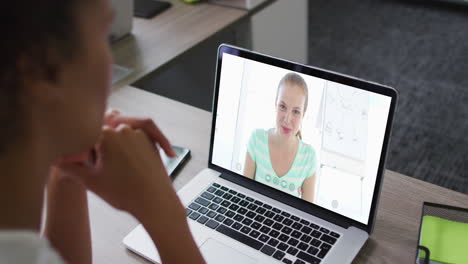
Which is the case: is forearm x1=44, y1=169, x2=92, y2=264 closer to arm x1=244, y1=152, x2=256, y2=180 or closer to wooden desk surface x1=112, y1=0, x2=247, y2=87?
arm x1=244, y1=152, x2=256, y2=180

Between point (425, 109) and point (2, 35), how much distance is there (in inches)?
94.0

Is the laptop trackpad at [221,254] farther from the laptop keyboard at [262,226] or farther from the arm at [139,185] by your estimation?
the arm at [139,185]

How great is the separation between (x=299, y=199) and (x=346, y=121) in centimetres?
17

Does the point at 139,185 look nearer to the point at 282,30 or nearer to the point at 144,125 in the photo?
the point at 144,125

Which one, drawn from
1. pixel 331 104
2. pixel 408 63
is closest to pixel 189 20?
pixel 331 104

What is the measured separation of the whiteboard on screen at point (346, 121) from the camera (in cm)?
85

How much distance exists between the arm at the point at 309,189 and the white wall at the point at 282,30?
1219 millimetres

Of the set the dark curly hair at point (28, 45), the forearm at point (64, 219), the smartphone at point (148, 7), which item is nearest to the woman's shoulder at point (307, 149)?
the forearm at point (64, 219)

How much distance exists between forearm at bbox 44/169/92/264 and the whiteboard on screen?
1.43 ft

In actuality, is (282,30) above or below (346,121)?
below

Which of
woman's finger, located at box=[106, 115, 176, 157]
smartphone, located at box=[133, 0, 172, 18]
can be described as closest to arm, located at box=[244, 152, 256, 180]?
woman's finger, located at box=[106, 115, 176, 157]

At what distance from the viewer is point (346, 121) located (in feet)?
2.84

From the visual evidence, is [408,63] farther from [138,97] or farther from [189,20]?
[138,97]

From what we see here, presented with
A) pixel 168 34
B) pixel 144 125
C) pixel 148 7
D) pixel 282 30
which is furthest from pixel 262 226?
pixel 282 30
